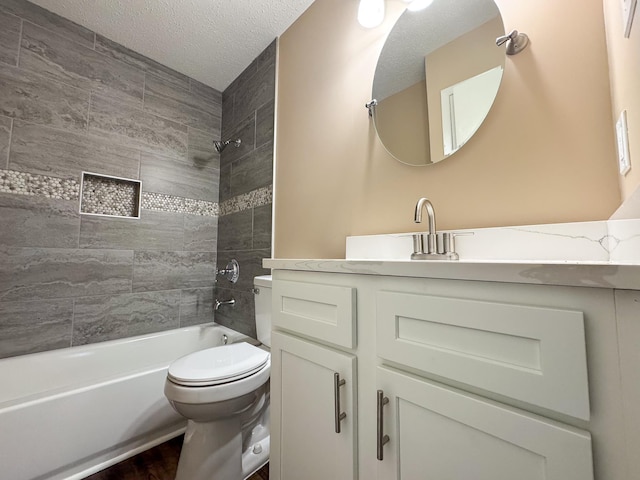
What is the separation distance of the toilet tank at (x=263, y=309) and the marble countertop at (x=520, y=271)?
85 centimetres

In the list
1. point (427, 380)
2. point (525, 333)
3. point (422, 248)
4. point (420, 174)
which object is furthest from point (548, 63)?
point (427, 380)

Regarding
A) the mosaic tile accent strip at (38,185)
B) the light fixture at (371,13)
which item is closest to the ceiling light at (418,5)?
the light fixture at (371,13)

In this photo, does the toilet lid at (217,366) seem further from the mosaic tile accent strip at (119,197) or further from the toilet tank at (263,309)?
the mosaic tile accent strip at (119,197)

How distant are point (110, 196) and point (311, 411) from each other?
1.83m

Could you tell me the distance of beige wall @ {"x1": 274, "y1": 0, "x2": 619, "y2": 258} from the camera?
0.66 meters

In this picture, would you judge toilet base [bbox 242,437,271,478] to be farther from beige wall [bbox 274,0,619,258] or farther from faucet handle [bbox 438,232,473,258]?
faucet handle [bbox 438,232,473,258]

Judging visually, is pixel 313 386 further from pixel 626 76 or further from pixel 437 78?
pixel 437 78

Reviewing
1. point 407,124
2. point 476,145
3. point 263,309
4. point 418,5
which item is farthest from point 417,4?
point 263,309

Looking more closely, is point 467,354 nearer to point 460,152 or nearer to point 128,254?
point 460,152

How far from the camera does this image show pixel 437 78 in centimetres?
95

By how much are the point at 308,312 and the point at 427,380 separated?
0.36 meters

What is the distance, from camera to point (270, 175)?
5.46ft

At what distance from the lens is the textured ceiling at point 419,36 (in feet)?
2.86

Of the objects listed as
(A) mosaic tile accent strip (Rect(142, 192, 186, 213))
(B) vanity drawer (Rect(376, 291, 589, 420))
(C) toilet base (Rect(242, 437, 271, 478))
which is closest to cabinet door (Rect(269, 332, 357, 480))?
(B) vanity drawer (Rect(376, 291, 589, 420))
